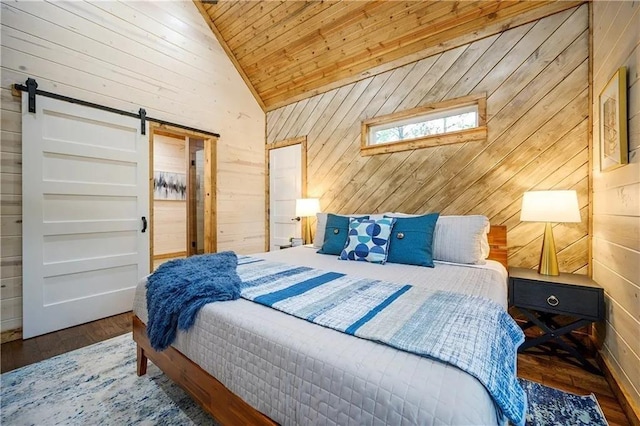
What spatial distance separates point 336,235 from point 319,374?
1.71 meters

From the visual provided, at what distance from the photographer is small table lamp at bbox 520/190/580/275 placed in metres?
1.84

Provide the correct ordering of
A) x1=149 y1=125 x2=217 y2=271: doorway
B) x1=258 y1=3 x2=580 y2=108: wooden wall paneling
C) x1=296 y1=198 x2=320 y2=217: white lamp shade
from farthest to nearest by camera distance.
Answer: x1=149 y1=125 x2=217 y2=271: doorway, x1=296 y1=198 x2=320 y2=217: white lamp shade, x1=258 y1=3 x2=580 y2=108: wooden wall paneling

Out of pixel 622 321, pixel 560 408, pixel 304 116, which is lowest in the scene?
pixel 560 408

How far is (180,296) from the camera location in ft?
4.40

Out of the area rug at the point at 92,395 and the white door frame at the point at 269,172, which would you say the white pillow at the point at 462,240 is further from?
the white door frame at the point at 269,172

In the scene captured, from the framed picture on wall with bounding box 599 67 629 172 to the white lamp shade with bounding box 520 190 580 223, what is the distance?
26 centimetres

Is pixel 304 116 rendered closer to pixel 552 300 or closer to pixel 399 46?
pixel 399 46

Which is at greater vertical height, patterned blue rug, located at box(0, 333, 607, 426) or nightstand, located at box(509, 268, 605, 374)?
nightstand, located at box(509, 268, 605, 374)

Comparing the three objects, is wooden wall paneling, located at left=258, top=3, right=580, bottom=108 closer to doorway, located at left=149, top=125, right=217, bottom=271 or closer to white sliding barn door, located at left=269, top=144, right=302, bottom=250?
white sliding barn door, located at left=269, top=144, right=302, bottom=250

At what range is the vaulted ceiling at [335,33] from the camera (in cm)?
243

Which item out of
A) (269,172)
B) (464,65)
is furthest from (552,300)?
(269,172)

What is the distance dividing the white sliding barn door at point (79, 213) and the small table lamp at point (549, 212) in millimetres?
3634

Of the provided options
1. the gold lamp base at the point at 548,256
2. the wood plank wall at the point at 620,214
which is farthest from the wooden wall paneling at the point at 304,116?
the gold lamp base at the point at 548,256

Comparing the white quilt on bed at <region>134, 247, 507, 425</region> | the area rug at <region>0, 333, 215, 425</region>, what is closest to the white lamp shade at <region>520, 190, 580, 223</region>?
the white quilt on bed at <region>134, 247, 507, 425</region>
